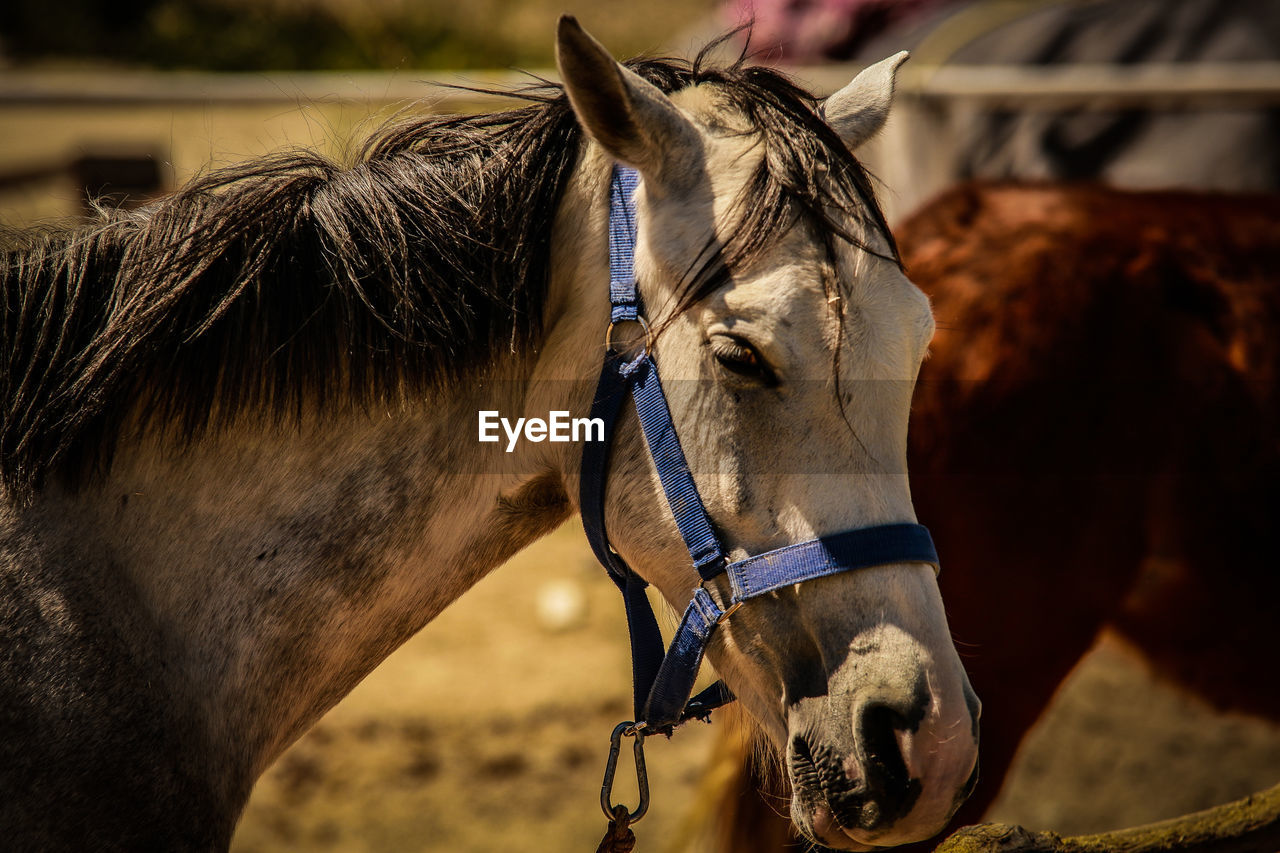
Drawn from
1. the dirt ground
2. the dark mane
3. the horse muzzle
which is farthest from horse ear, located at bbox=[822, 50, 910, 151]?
the dirt ground

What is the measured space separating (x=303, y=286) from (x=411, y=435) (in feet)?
0.99

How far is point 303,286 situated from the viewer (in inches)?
59.9

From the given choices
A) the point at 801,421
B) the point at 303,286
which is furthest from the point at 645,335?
the point at 303,286

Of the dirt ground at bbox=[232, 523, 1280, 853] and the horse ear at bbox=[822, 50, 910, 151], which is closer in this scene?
the horse ear at bbox=[822, 50, 910, 151]

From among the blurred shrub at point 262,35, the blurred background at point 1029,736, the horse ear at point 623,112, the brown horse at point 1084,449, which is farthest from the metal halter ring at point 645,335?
the blurred shrub at point 262,35

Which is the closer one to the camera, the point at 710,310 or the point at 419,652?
the point at 710,310

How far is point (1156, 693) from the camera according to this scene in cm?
439

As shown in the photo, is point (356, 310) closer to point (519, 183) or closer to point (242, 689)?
point (519, 183)

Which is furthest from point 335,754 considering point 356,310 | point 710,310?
point 710,310

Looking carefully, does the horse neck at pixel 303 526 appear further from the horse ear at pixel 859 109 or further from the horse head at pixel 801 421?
the horse ear at pixel 859 109

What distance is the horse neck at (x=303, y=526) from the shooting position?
4.86ft

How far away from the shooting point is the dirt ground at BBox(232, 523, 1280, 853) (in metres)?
3.51

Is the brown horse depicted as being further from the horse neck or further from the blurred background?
the horse neck

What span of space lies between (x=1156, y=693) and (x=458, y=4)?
13637mm
